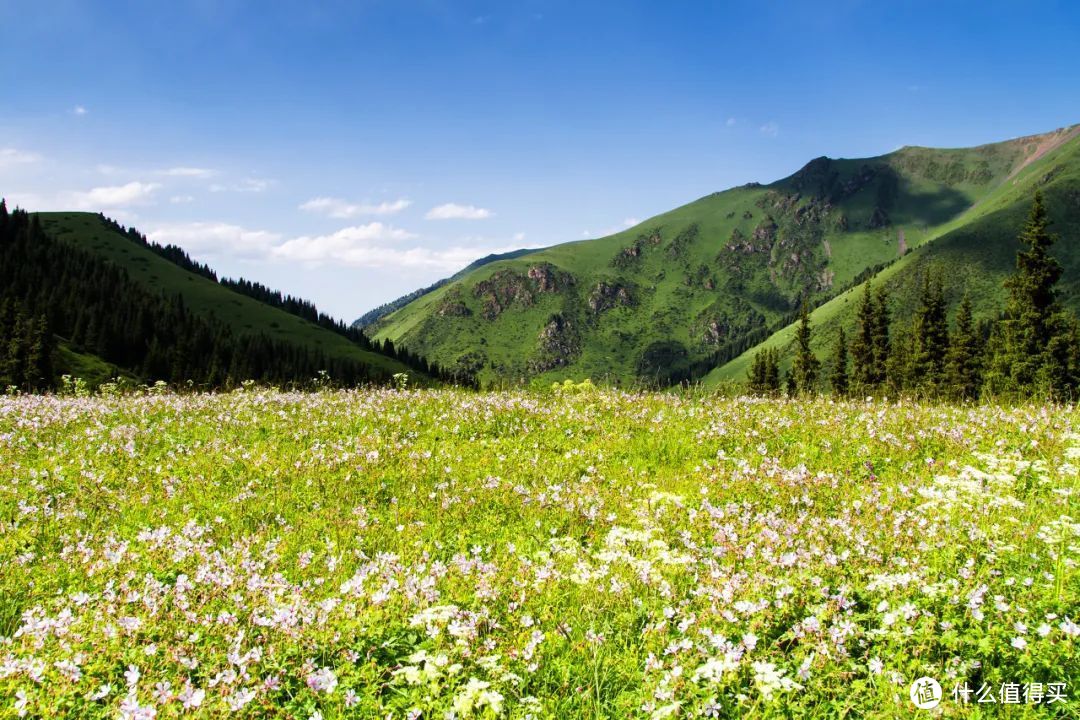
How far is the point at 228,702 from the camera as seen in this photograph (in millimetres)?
3527

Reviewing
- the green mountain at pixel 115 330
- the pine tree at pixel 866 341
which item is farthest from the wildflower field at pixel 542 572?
the green mountain at pixel 115 330

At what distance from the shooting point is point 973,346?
7931cm

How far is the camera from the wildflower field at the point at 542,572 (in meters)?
3.89

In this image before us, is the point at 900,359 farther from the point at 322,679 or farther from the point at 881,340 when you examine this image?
the point at 322,679

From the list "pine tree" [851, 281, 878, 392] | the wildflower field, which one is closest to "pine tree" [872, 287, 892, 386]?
"pine tree" [851, 281, 878, 392]

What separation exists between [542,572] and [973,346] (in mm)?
94307

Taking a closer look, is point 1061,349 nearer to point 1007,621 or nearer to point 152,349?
point 1007,621

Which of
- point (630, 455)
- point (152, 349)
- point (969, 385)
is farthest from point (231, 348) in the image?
point (630, 455)

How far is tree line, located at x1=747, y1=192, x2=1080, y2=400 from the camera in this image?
51688 mm

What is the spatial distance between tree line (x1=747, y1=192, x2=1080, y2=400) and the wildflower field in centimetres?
785

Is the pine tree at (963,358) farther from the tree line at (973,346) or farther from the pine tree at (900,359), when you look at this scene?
the pine tree at (900,359)

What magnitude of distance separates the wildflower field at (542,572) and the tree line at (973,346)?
309 inches

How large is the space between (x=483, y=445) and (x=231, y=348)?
17782 centimetres

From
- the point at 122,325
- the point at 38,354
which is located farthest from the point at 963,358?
the point at 122,325
